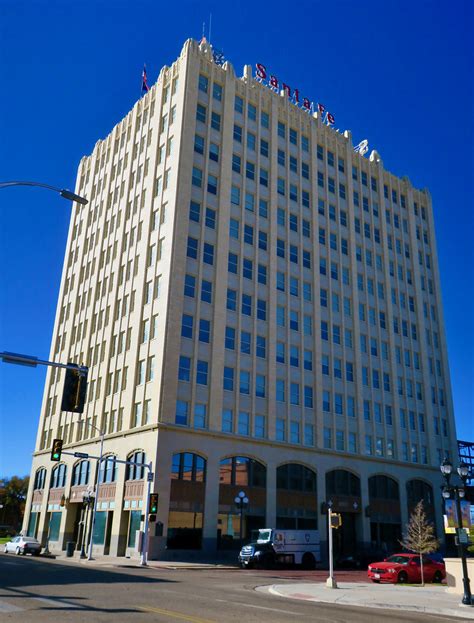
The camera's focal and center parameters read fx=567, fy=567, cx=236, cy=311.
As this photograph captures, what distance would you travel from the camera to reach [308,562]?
139ft

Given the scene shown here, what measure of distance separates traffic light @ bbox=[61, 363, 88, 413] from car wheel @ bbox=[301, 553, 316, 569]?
29450 millimetres

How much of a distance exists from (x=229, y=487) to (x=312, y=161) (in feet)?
132

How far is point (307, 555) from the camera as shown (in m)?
42.2

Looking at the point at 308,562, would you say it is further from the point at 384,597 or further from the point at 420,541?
the point at 384,597

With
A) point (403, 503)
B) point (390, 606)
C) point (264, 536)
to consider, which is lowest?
point (390, 606)

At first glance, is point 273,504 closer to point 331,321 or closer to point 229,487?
point 229,487

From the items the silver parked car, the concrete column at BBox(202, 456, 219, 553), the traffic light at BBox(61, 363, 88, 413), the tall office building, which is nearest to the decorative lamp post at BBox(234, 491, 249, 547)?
the tall office building

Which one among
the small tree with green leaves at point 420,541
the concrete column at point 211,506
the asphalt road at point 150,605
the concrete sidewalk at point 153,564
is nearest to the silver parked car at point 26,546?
the concrete sidewalk at point 153,564

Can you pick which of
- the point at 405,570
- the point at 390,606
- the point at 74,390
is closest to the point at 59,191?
the point at 74,390

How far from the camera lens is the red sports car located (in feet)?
102

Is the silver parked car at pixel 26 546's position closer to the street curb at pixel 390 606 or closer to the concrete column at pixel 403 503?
the street curb at pixel 390 606

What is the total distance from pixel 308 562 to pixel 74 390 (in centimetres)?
3044

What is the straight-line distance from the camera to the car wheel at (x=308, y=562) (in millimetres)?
42031

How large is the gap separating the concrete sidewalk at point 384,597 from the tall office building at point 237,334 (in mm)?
21366
